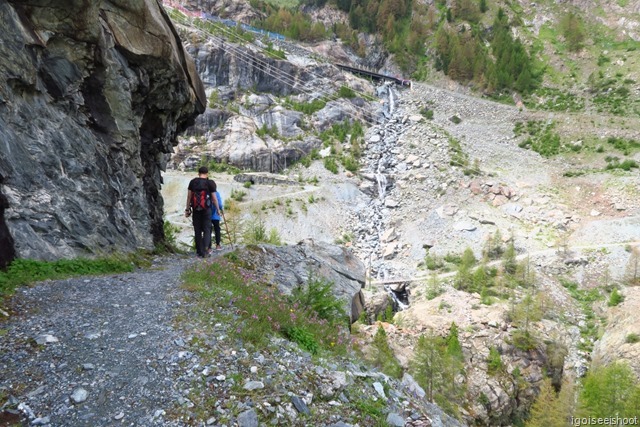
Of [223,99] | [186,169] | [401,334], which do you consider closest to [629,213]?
[401,334]

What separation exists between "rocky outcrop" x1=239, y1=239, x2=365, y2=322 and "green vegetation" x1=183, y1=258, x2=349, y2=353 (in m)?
0.92

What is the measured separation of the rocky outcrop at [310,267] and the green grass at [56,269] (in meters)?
3.13

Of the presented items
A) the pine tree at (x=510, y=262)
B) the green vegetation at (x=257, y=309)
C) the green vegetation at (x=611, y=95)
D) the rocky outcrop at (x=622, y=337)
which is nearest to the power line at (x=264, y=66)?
the green vegetation at (x=611, y=95)

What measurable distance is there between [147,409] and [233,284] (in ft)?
13.7

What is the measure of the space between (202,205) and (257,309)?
5.66 meters

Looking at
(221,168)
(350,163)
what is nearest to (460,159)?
(350,163)

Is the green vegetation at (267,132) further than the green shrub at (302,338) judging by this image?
Yes

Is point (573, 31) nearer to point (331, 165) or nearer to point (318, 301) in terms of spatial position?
point (331, 165)

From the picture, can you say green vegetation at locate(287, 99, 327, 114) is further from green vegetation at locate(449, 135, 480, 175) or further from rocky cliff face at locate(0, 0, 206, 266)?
rocky cliff face at locate(0, 0, 206, 266)

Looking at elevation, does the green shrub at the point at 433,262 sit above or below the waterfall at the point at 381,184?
below

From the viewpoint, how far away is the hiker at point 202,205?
1147 cm

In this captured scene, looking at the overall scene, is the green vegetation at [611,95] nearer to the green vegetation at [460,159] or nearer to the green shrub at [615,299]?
the green vegetation at [460,159]

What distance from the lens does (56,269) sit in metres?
7.96

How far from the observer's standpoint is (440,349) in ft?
77.2
